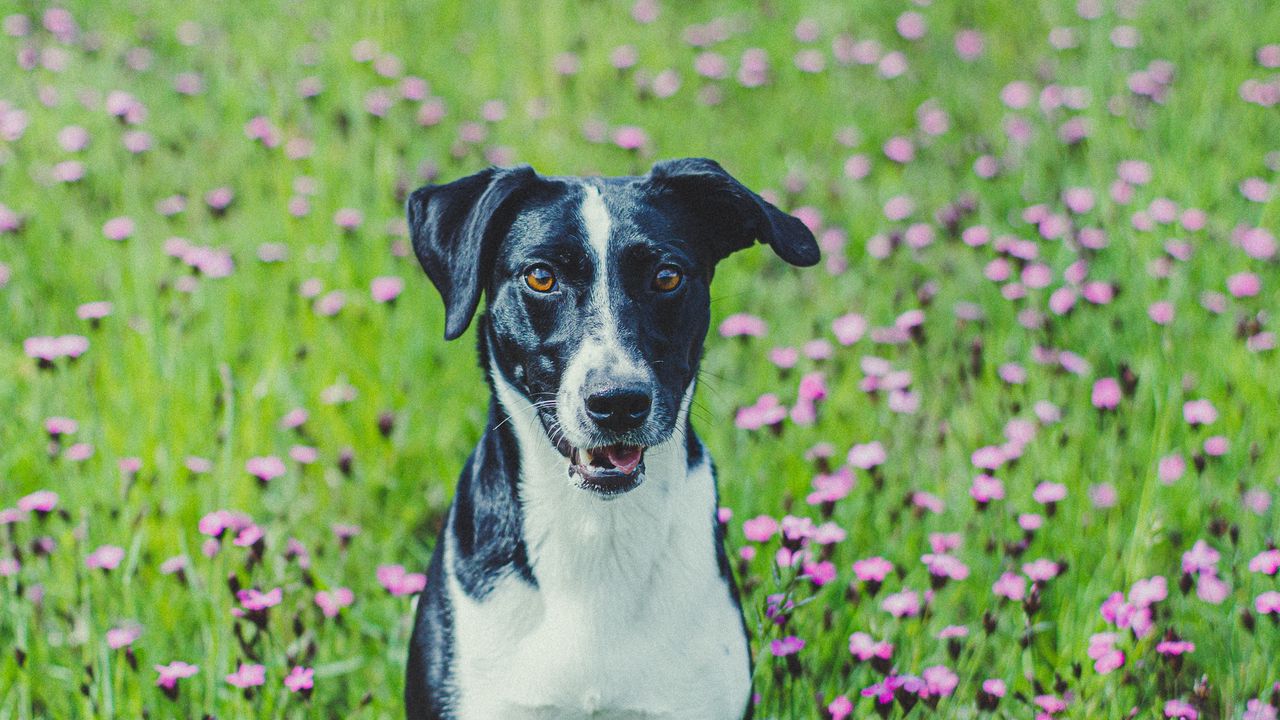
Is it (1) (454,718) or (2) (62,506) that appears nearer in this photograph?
(1) (454,718)

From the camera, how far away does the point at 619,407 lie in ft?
8.05

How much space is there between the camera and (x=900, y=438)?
408 centimetres

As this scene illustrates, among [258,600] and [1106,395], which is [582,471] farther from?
[1106,395]

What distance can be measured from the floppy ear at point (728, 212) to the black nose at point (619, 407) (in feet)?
1.54

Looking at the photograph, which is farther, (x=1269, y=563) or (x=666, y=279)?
(x=1269, y=563)

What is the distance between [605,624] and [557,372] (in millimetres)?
528

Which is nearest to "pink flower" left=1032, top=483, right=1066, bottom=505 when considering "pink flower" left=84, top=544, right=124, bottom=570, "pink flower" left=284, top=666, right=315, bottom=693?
"pink flower" left=284, top=666, right=315, bottom=693

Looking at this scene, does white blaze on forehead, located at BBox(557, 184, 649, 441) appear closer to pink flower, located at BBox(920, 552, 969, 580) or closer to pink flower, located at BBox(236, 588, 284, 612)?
pink flower, located at BBox(236, 588, 284, 612)

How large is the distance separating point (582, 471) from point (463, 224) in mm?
592

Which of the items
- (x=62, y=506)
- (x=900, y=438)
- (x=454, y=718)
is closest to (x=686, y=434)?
(x=454, y=718)

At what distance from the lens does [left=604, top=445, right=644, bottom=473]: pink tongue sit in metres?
2.63

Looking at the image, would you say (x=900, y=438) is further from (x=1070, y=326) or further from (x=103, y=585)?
(x=103, y=585)

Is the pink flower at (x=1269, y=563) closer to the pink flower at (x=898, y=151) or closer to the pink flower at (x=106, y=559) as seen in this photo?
the pink flower at (x=106, y=559)

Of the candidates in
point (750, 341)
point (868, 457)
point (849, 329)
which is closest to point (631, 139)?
point (750, 341)
